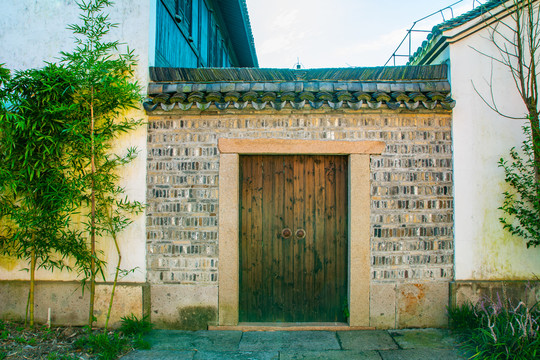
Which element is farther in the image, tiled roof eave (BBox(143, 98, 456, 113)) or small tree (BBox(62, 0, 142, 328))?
tiled roof eave (BBox(143, 98, 456, 113))

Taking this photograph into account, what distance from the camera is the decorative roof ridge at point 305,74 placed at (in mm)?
4562

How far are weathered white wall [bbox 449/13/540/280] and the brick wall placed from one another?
0.55 feet

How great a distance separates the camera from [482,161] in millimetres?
4473

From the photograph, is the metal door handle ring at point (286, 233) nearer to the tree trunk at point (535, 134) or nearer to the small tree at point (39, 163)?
the small tree at point (39, 163)

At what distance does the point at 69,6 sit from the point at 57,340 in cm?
443

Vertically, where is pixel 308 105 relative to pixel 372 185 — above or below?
above

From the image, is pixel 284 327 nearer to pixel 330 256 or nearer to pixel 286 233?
pixel 330 256

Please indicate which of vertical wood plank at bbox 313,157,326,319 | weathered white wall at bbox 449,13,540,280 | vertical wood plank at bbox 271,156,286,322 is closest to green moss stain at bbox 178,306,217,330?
vertical wood plank at bbox 271,156,286,322

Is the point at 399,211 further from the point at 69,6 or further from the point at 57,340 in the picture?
the point at 69,6

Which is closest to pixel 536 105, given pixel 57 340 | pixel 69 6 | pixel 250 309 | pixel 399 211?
pixel 399 211

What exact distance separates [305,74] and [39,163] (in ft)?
12.0

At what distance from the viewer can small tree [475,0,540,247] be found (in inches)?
164

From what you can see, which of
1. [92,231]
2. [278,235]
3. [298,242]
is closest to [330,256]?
[298,242]

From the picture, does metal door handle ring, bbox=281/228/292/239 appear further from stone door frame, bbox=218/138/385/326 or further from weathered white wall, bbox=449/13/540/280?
weathered white wall, bbox=449/13/540/280
